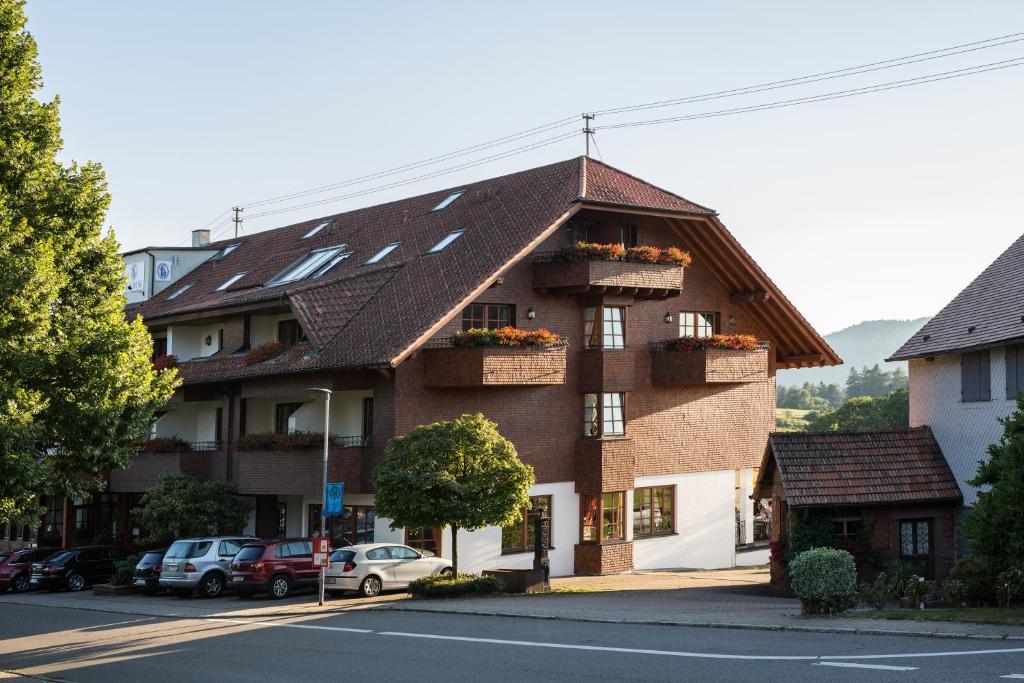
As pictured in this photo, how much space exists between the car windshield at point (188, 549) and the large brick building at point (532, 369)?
3575 mm

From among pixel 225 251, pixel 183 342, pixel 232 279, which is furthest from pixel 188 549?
pixel 225 251

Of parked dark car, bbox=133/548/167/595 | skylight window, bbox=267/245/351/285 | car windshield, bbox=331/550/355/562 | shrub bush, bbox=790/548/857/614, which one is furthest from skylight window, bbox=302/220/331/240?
shrub bush, bbox=790/548/857/614

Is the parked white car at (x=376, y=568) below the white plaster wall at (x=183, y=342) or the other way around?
below

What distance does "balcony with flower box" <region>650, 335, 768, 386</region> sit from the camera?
38438 mm

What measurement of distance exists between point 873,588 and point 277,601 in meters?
14.7

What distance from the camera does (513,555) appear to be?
35.9m

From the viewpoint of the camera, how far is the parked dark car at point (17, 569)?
125ft

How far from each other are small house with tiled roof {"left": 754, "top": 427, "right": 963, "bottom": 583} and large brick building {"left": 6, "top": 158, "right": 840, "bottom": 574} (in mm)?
7696

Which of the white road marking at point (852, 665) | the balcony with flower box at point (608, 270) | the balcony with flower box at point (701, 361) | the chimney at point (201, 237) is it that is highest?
the chimney at point (201, 237)

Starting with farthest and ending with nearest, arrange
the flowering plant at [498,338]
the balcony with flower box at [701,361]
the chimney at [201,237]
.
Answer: the chimney at [201,237] → the balcony with flower box at [701,361] → the flowering plant at [498,338]

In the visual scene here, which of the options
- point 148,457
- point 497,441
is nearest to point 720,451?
point 497,441

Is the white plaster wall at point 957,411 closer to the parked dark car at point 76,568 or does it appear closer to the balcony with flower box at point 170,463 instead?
the balcony with flower box at point 170,463

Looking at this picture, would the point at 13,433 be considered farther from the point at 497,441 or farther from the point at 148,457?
the point at 148,457

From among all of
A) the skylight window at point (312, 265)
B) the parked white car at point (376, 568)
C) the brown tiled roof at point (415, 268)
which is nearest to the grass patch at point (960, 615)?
the parked white car at point (376, 568)
